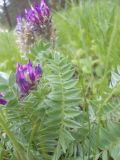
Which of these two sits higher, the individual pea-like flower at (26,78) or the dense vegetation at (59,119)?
the individual pea-like flower at (26,78)

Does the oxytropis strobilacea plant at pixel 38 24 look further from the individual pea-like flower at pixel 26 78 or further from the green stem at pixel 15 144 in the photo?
the green stem at pixel 15 144

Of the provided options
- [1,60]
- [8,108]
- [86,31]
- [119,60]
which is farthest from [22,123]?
[1,60]

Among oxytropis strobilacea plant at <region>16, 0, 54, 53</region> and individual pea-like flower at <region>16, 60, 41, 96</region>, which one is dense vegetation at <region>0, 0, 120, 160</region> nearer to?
individual pea-like flower at <region>16, 60, 41, 96</region>

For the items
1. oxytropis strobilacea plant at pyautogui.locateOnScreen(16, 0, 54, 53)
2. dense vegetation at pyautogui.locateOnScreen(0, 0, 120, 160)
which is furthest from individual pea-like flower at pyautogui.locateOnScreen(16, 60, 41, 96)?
oxytropis strobilacea plant at pyautogui.locateOnScreen(16, 0, 54, 53)

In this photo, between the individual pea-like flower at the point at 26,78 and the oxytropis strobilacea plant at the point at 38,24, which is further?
the oxytropis strobilacea plant at the point at 38,24

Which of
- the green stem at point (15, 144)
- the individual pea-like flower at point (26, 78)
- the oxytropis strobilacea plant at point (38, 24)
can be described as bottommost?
the green stem at point (15, 144)

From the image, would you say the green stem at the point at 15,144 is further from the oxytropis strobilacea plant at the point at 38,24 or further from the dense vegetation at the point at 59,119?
the oxytropis strobilacea plant at the point at 38,24

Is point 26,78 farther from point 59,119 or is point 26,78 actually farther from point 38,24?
point 38,24

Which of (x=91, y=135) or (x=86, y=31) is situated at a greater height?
(x=86, y=31)

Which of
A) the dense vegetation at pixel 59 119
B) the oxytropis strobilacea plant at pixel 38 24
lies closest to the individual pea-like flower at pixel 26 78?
the dense vegetation at pixel 59 119

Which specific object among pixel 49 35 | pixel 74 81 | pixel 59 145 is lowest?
pixel 59 145

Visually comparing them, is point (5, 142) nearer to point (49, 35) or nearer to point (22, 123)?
point (22, 123)
